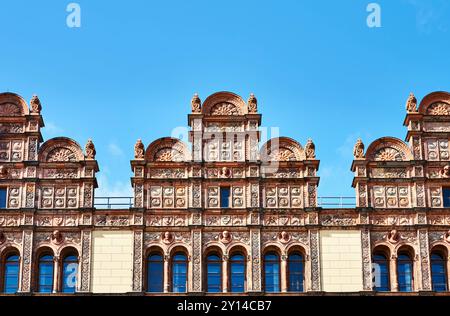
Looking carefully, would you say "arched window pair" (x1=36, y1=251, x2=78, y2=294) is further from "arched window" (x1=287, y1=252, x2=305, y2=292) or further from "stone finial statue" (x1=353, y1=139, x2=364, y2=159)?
"stone finial statue" (x1=353, y1=139, x2=364, y2=159)

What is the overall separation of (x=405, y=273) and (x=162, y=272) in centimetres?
927

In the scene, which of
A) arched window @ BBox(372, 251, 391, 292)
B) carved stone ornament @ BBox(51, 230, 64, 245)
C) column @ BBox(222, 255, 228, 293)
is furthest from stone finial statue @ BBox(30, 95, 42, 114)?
arched window @ BBox(372, 251, 391, 292)

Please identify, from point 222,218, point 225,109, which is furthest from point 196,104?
point 222,218

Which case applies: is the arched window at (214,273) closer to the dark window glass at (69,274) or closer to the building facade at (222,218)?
the building facade at (222,218)

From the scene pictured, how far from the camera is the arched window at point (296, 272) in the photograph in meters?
44.8

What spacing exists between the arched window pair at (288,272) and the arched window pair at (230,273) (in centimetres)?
88

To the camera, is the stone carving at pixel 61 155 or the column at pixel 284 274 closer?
the column at pixel 284 274

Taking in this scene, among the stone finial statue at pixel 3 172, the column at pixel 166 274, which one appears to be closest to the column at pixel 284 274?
the column at pixel 166 274

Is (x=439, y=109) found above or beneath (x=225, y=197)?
above

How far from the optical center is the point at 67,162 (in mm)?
46312

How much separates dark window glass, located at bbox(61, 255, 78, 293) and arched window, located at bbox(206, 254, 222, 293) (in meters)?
5.02

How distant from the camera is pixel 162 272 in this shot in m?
44.9

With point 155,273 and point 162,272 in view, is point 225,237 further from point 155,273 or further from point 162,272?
point 155,273
